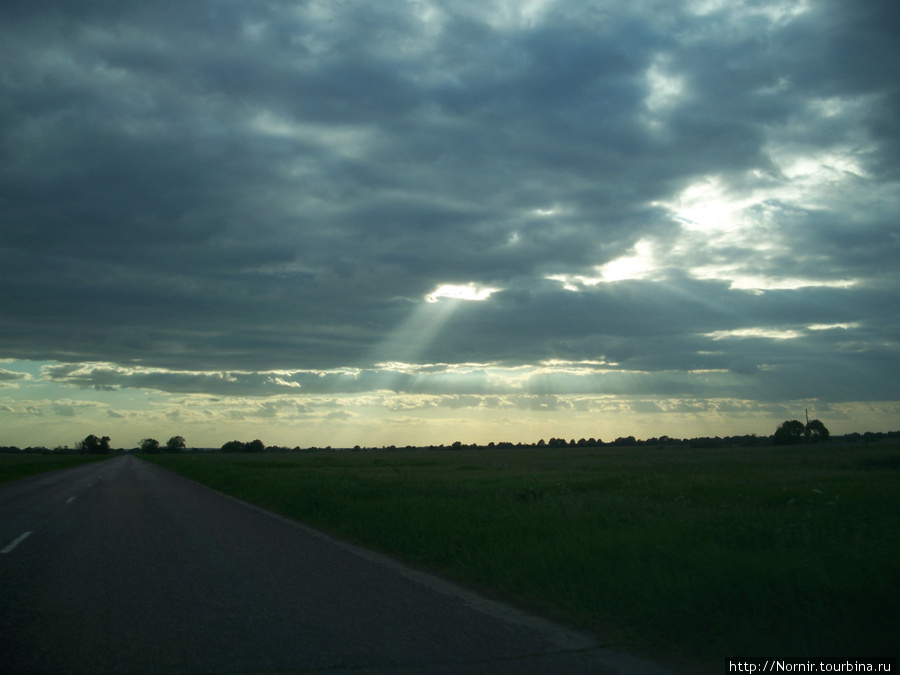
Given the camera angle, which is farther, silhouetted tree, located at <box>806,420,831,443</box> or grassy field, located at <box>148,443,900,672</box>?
silhouetted tree, located at <box>806,420,831,443</box>

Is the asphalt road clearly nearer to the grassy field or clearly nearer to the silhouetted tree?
the grassy field

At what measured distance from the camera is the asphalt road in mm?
5805

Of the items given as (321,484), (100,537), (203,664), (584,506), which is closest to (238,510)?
(321,484)

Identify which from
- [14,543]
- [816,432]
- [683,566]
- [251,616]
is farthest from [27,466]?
[816,432]

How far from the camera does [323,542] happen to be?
1330cm

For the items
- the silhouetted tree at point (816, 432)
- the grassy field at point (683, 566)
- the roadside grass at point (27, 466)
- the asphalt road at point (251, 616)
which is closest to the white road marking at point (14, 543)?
the asphalt road at point (251, 616)

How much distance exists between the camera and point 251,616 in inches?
288

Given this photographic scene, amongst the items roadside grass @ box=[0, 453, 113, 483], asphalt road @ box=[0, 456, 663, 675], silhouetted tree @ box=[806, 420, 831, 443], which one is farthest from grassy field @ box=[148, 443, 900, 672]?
silhouetted tree @ box=[806, 420, 831, 443]

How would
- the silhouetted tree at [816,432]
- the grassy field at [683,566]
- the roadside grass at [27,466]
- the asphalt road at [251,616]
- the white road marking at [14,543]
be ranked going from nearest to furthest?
the asphalt road at [251,616] < the grassy field at [683,566] < the white road marking at [14,543] < the roadside grass at [27,466] < the silhouetted tree at [816,432]

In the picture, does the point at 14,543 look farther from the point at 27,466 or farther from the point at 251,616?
the point at 27,466

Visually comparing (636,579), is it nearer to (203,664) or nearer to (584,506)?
(203,664)

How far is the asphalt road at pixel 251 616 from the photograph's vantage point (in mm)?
5805

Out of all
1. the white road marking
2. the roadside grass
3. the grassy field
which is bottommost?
the roadside grass

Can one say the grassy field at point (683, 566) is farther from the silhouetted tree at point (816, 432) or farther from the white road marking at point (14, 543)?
the silhouetted tree at point (816, 432)
